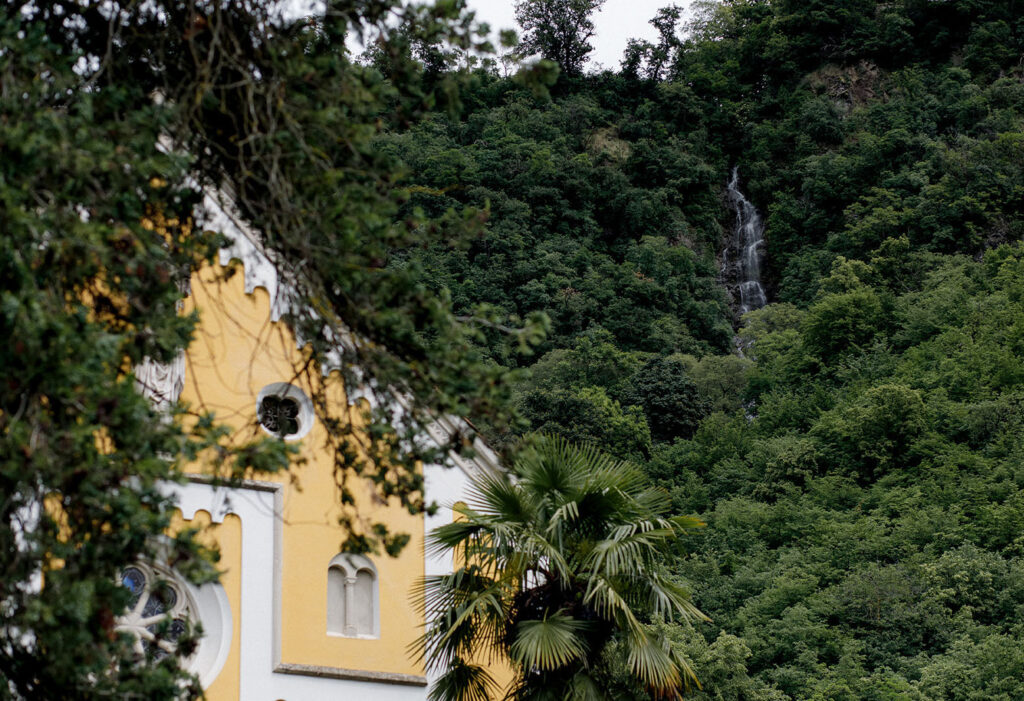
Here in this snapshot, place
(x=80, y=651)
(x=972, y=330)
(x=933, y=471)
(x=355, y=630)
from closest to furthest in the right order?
1. (x=80, y=651)
2. (x=355, y=630)
3. (x=933, y=471)
4. (x=972, y=330)

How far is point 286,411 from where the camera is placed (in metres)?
15.1

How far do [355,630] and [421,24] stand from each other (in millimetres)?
8416

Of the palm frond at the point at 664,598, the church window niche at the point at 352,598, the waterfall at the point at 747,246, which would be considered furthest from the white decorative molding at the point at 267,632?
the waterfall at the point at 747,246

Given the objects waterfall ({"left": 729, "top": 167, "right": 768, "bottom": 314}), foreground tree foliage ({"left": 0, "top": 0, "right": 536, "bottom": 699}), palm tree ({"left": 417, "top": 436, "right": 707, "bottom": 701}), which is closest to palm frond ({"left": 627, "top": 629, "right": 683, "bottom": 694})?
palm tree ({"left": 417, "top": 436, "right": 707, "bottom": 701})

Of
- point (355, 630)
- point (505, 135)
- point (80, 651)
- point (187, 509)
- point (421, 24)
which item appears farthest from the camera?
point (505, 135)

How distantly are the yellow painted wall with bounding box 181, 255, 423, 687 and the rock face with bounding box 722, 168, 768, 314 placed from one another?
127 ft

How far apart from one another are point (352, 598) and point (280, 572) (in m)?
0.88

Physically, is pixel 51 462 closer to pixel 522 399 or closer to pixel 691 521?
pixel 691 521

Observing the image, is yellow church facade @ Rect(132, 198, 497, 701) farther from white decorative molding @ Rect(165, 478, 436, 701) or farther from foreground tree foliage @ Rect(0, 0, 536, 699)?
foreground tree foliage @ Rect(0, 0, 536, 699)

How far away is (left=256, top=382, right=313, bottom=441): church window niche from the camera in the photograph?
14.9m

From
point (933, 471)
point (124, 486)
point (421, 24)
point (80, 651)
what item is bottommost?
point (80, 651)

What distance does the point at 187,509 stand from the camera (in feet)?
45.7

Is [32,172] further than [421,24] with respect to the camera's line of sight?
No

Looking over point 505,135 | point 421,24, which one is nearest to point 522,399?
point 505,135
